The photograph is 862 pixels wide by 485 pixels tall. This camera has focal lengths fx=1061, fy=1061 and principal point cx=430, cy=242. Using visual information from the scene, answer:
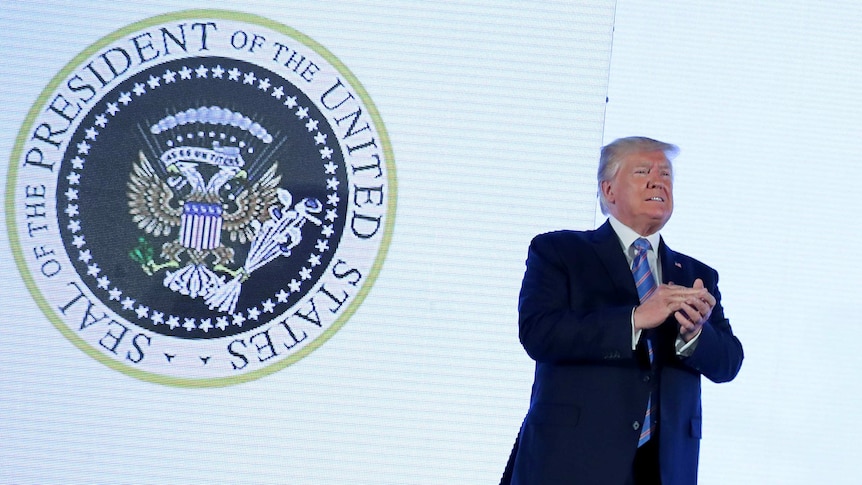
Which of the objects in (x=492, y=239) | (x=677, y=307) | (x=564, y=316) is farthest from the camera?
(x=492, y=239)

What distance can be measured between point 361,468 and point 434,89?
1104mm

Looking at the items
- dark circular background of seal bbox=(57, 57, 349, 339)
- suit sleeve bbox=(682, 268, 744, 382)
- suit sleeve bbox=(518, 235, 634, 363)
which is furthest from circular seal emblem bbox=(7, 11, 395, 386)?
suit sleeve bbox=(682, 268, 744, 382)

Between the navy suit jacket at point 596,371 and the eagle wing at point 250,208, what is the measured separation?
101 cm

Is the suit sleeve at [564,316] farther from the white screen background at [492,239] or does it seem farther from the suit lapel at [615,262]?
the white screen background at [492,239]

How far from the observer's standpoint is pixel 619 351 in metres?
2.06

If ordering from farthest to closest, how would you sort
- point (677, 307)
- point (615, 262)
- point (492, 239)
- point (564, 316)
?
point (492, 239)
point (615, 262)
point (564, 316)
point (677, 307)

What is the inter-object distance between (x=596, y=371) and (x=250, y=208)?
50.7 inches

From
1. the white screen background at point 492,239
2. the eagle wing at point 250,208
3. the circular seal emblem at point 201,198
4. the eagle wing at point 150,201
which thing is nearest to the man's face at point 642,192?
the white screen background at point 492,239

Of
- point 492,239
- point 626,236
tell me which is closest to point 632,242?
point 626,236

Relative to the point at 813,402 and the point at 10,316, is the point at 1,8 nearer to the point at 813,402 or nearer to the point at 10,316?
the point at 10,316

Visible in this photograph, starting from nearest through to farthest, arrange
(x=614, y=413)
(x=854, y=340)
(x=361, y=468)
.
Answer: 1. (x=614, y=413)
2. (x=361, y=468)
3. (x=854, y=340)

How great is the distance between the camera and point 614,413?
83.8 inches

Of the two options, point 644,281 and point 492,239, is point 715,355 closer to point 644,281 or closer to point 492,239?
point 644,281

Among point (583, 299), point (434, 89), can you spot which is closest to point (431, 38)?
point (434, 89)
